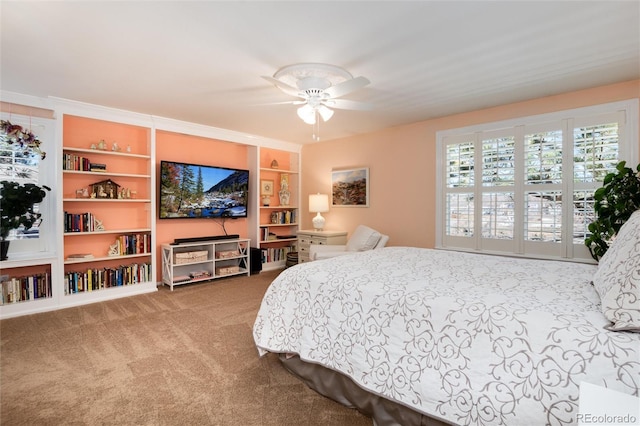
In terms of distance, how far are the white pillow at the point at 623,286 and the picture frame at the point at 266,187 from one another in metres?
4.85

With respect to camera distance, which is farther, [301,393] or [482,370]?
[301,393]

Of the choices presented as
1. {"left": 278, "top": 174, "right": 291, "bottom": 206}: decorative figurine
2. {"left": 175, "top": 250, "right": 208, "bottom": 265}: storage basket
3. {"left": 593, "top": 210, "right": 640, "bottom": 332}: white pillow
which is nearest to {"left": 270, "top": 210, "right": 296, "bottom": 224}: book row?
{"left": 278, "top": 174, "right": 291, "bottom": 206}: decorative figurine

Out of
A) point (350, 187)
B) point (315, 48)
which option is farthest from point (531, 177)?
point (315, 48)

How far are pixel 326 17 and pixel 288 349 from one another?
2161mm

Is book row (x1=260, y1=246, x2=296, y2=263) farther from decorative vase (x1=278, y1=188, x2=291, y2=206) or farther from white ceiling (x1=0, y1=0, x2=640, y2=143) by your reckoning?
white ceiling (x1=0, y1=0, x2=640, y2=143)

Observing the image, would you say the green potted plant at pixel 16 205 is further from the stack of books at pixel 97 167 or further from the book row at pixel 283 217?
the book row at pixel 283 217

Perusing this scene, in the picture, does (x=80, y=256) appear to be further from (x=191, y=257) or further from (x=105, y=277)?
(x=191, y=257)

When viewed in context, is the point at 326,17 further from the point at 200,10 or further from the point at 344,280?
the point at 344,280

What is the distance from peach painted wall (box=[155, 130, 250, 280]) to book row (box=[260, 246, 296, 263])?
0.48m

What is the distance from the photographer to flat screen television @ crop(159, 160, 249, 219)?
176 inches

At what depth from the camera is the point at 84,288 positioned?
3758mm

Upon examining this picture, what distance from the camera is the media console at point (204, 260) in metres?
4.49

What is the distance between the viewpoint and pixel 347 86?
250cm

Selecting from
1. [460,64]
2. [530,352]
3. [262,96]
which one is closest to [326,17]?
[460,64]
